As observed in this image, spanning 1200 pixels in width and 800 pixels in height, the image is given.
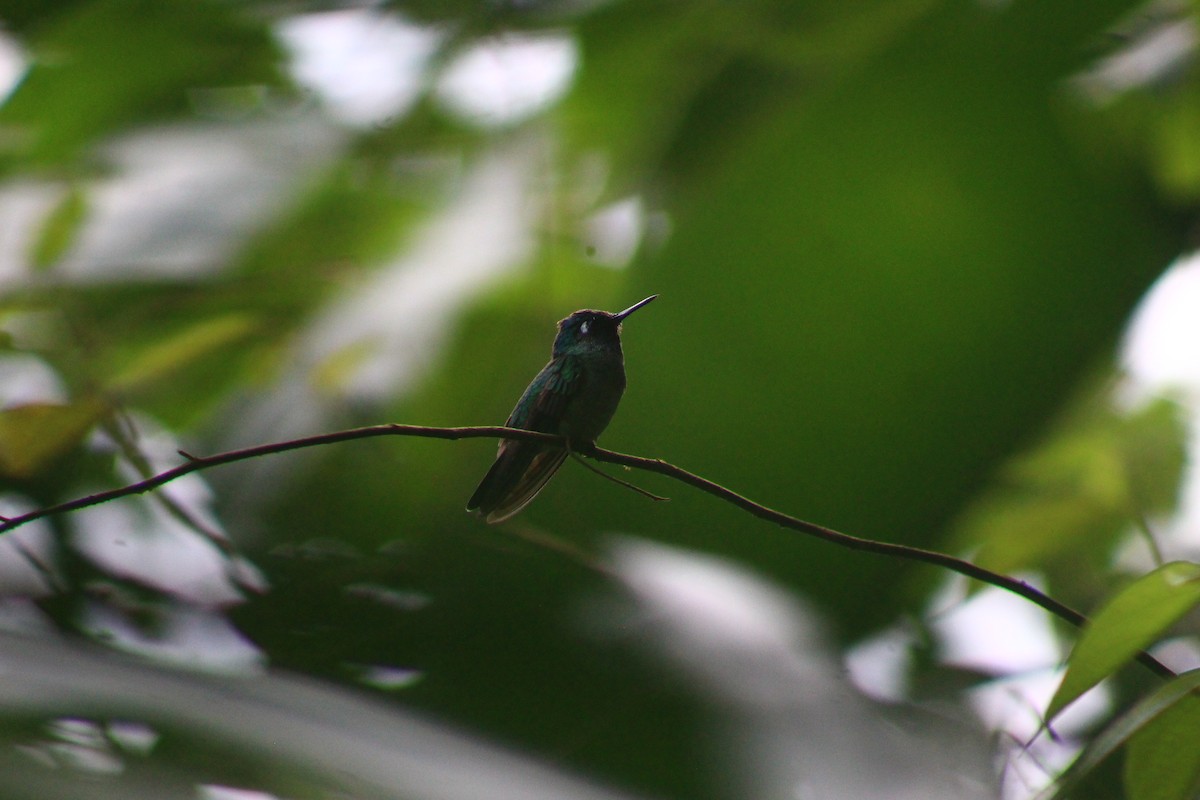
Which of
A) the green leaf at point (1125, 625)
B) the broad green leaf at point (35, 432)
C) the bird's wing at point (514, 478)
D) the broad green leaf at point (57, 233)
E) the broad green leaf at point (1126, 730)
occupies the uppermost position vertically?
the broad green leaf at point (57, 233)

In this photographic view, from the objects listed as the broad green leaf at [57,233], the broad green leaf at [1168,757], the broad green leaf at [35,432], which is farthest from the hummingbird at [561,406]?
the broad green leaf at [57,233]

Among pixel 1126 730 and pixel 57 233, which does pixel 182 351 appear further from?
pixel 1126 730

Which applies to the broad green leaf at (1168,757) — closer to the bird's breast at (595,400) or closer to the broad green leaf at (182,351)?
the bird's breast at (595,400)

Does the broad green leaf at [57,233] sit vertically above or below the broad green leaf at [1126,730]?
above

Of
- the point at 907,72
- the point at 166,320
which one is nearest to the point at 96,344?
the point at 166,320

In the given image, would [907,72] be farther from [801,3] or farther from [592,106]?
[592,106]

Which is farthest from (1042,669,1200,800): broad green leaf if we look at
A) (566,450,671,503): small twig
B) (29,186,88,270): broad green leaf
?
(29,186,88,270): broad green leaf

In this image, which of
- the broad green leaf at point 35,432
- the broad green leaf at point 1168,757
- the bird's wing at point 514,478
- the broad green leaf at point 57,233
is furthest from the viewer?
the broad green leaf at point 57,233

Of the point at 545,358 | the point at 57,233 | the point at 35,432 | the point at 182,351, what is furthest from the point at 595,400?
the point at 57,233
